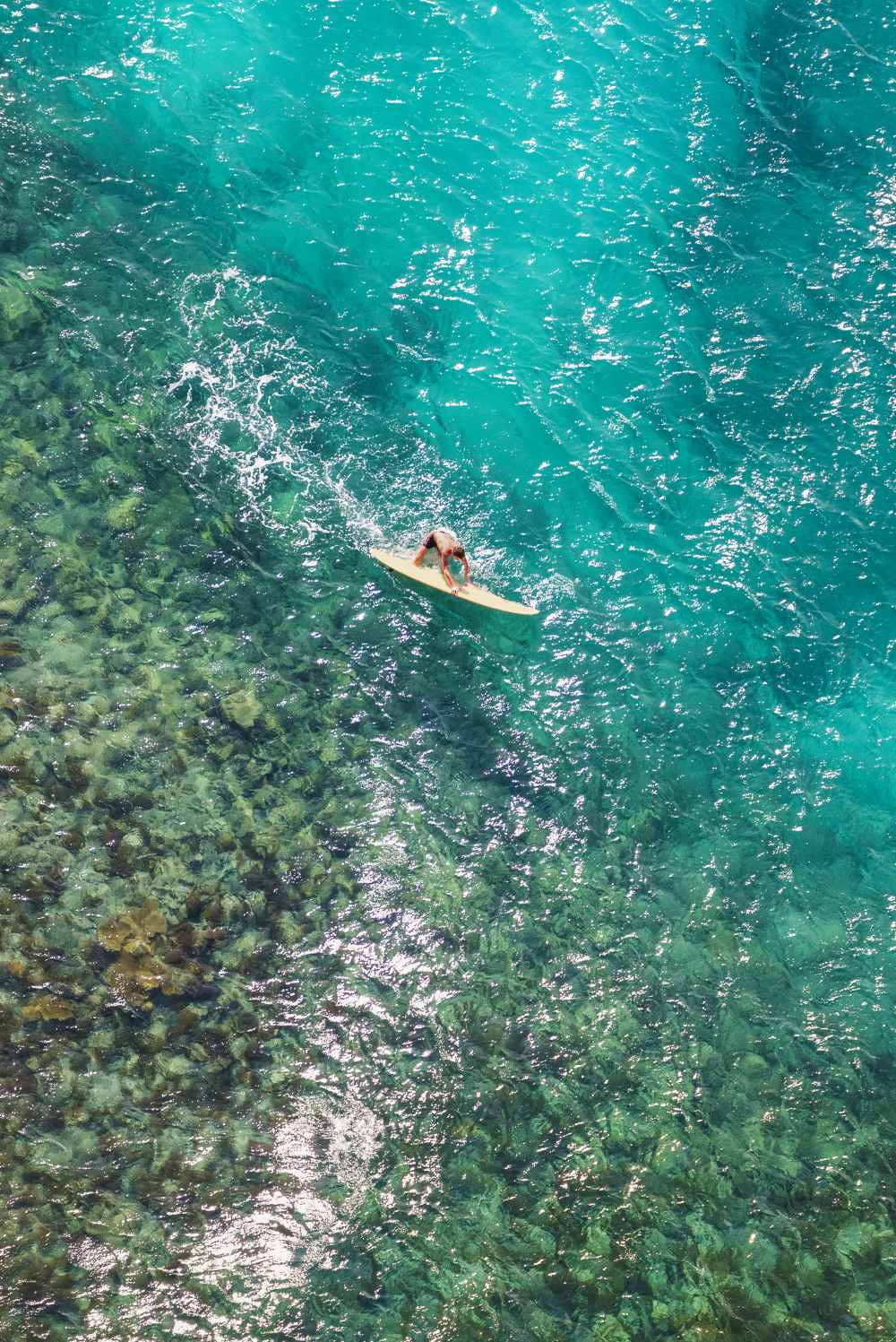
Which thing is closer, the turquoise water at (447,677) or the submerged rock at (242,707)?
the turquoise water at (447,677)

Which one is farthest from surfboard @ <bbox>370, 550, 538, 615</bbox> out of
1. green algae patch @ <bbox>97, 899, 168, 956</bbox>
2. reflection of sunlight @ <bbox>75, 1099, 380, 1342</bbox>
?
reflection of sunlight @ <bbox>75, 1099, 380, 1342</bbox>

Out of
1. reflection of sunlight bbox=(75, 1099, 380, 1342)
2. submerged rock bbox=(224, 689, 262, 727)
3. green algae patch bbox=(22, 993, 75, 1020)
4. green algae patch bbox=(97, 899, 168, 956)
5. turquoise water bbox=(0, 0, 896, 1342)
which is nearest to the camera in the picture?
reflection of sunlight bbox=(75, 1099, 380, 1342)

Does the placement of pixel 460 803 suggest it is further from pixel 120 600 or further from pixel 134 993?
pixel 120 600

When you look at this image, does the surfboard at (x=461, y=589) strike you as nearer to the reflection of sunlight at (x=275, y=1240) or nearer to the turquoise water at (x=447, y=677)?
the turquoise water at (x=447, y=677)

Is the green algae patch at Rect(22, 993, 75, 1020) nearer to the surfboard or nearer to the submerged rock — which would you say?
the submerged rock

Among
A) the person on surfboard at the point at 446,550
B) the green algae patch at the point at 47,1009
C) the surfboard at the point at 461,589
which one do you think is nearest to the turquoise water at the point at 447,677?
the green algae patch at the point at 47,1009

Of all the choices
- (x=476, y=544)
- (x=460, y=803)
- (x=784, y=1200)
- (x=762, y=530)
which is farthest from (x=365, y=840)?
(x=762, y=530)
